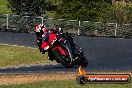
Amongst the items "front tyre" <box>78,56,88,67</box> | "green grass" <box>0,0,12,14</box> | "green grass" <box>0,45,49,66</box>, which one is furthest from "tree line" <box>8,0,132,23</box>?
"front tyre" <box>78,56,88,67</box>

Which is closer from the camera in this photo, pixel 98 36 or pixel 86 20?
pixel 98 36

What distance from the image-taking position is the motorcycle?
589 cm

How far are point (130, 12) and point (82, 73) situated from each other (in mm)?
50804

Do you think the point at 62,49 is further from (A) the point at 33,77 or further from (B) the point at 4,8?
(B) the point at 4,8

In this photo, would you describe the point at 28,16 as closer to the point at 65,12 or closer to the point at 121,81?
the point at 65,12

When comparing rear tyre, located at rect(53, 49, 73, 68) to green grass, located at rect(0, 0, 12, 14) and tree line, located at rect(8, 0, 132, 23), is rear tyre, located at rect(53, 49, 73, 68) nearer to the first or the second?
tree line, located at rect(8, 0, 132, 23)

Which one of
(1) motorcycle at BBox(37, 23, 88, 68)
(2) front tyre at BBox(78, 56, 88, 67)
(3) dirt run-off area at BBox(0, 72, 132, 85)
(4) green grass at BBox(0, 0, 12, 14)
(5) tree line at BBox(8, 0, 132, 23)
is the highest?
(1) motorcycle at BBox(37, 23, 88, 68)

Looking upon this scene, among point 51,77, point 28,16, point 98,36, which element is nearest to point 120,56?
point 51,77

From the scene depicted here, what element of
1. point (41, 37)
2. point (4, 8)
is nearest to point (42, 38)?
point (41, 37)

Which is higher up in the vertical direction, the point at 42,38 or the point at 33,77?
the point at 42,38

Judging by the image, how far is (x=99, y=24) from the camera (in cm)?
5400

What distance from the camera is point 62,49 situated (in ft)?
19.7

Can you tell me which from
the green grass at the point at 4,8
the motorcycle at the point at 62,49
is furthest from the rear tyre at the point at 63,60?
the green grass at the point at 4,8

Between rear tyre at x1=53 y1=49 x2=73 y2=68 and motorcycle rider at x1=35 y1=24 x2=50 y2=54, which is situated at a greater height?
motorcycle rider at x1=35 y1=24 x2=50 y2=54
